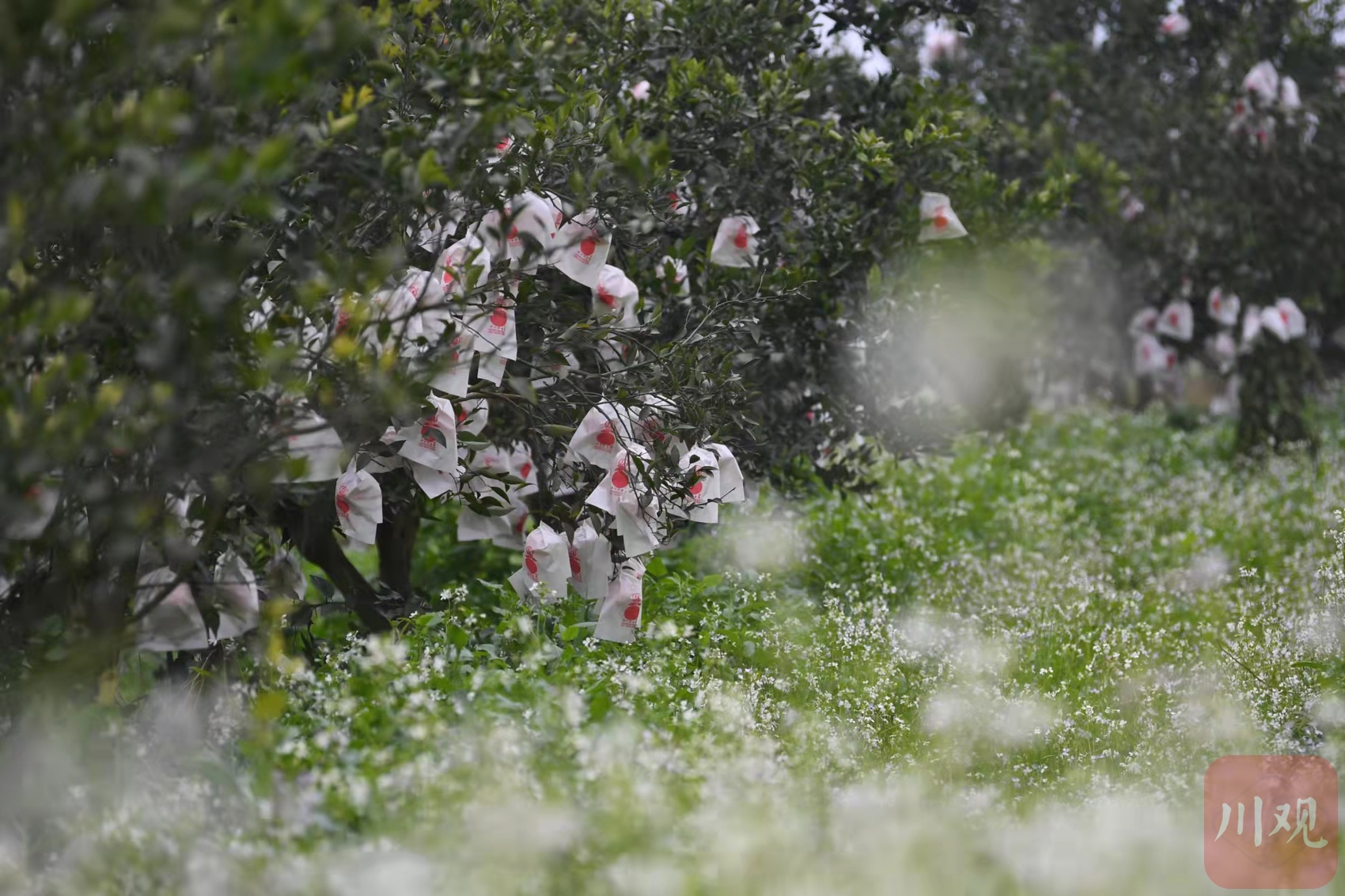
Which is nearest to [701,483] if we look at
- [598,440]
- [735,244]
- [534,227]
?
[598,440]

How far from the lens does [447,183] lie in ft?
9.77

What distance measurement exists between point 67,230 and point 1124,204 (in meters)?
7.32

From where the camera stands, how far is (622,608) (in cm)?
383

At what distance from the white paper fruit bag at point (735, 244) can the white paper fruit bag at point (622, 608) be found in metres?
1.30

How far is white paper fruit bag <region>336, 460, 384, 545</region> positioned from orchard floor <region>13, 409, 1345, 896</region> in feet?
1.28

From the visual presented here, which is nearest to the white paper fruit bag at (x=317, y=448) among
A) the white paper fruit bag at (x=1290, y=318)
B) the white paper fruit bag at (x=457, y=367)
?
the white paper fruit bag at (x=457, y=367)

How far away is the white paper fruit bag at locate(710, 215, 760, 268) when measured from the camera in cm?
441

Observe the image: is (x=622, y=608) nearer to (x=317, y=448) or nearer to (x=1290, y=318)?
(x=317, y=448)

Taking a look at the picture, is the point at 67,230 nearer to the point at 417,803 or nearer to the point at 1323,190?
the point at 417,803

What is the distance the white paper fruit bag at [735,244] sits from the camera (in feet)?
14.5

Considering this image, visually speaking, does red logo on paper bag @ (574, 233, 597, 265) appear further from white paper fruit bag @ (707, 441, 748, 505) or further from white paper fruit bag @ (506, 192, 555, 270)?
white paper fruit bag @ (707, 441, 748, 505)

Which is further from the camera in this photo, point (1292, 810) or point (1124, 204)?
point (1124, 204)

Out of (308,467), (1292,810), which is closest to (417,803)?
(308,467)

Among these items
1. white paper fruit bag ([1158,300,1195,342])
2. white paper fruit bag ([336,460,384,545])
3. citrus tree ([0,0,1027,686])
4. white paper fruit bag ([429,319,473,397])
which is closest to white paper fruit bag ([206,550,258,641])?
citrus tree ([0,0,1027,686])
